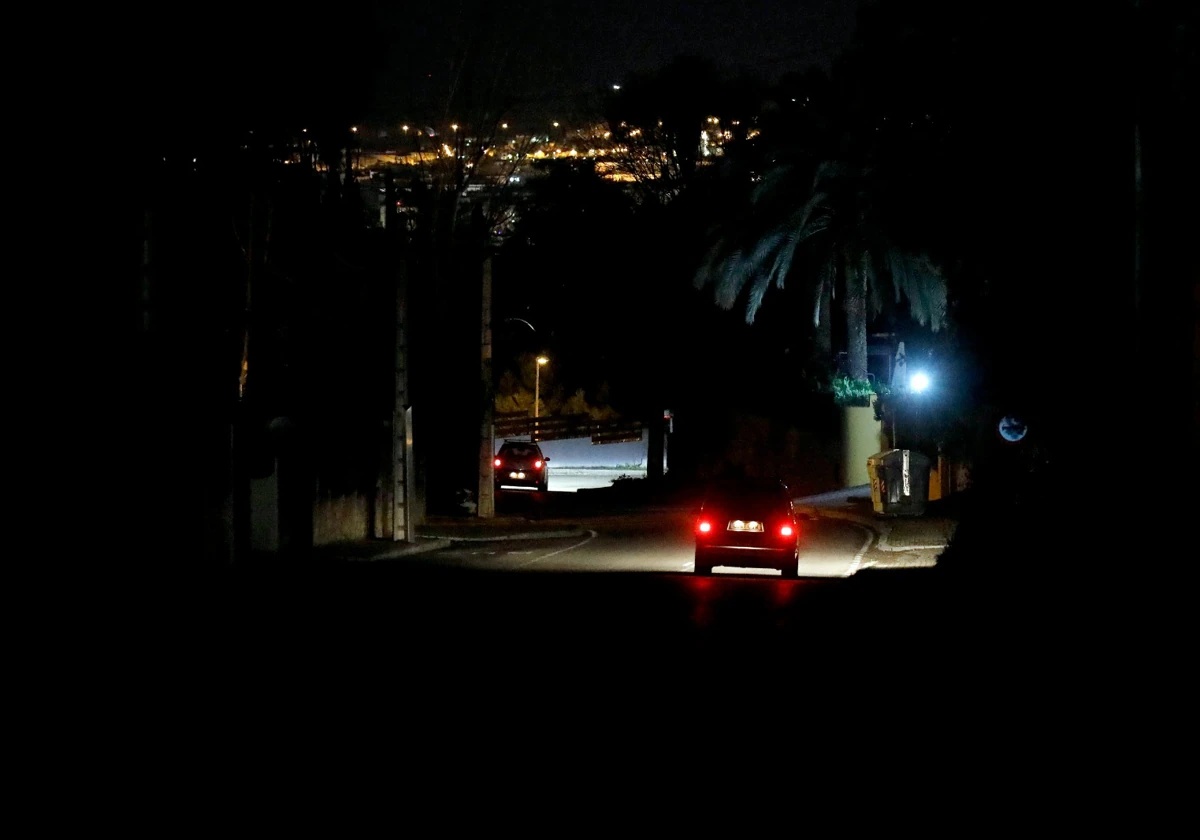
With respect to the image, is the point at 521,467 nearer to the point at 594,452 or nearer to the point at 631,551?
the point at 594,452

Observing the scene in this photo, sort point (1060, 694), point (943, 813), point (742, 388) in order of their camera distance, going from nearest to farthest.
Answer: point (943, 813)
point (1060, 694)
point (742, 388)

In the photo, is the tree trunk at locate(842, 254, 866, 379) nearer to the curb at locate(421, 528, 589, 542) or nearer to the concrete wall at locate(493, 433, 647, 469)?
the curb at locate(421, 528, 589, 542)

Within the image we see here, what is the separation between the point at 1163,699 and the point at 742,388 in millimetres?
43456

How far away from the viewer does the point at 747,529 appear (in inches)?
948

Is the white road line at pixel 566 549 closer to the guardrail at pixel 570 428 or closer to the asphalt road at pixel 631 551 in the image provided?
the asphalt road at pixel 631 551

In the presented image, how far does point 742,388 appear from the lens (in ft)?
177

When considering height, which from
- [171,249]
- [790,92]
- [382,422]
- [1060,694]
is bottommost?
[1060,694]

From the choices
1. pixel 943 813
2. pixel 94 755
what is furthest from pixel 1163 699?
pixel 94 755

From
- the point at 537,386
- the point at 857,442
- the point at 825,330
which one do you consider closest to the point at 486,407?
the point at 825,330

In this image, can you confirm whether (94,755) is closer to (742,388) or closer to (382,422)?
(382,422)

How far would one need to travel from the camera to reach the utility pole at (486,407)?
3581 centimetres

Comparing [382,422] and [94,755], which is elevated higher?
[382,422]

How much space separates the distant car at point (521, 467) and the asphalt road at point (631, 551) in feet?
35.3

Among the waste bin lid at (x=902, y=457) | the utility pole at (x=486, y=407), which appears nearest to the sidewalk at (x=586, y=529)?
the utility pole at (x=486, y=407)
